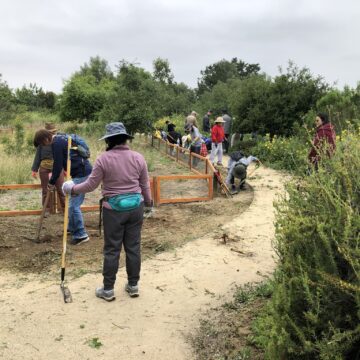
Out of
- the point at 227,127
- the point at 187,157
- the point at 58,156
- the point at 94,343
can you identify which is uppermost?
the point at 227,127

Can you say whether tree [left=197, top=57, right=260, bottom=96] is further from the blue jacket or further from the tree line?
the blue jacket

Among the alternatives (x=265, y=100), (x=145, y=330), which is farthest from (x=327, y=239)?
(x=265, y=100)

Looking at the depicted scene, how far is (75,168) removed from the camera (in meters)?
5.91

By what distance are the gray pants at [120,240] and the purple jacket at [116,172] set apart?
0.23 m

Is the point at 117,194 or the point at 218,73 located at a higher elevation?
the point at 218,73

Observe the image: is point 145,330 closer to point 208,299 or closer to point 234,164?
point 208,299

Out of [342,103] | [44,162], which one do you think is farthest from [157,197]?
[342,103]

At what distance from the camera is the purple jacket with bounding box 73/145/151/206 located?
4121 millimetres

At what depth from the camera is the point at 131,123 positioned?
1866cm

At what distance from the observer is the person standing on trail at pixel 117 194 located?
414 cm

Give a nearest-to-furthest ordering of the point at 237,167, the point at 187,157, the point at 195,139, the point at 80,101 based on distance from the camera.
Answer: the point at 237,167 → the point at 195,139 → the point at 187,157 → the point at 80,101

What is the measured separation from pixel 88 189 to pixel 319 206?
2316mm

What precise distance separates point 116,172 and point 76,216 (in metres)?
2.13

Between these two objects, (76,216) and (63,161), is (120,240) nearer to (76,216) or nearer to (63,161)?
(76,216)
